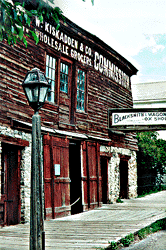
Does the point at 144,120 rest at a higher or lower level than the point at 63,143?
higher

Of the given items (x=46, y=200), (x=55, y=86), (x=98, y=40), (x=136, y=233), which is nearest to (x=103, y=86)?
(x=98, y=40)

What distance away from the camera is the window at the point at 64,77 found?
44.7 feet

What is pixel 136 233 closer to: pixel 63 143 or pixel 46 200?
pixel 46 200

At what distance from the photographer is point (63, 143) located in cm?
1282

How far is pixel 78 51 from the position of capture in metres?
14.7

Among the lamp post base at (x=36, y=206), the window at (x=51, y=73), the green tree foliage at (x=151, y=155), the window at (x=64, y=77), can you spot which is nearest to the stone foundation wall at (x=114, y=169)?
the window at (x=64, y=77)

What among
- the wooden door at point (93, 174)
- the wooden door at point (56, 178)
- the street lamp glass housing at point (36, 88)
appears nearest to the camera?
the street lamp glass housing at point (36, 88)

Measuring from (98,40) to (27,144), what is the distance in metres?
6.87

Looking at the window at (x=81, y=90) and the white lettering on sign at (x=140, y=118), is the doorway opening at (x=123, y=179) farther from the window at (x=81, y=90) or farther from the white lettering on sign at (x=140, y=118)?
the window at (x=81, y=90)

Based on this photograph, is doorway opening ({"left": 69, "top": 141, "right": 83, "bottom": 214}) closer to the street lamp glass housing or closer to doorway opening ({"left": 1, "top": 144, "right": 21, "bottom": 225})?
doorway opening ({"left": 1, "top": 144, "right": 21, "bottom": 225})

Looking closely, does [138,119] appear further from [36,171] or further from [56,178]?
[36,171]

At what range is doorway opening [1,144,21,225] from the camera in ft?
34.1

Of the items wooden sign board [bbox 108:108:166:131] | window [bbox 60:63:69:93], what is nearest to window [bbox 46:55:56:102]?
window [bbox 60:63:69:93]

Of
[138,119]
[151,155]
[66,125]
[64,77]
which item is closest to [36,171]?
[66,125]
